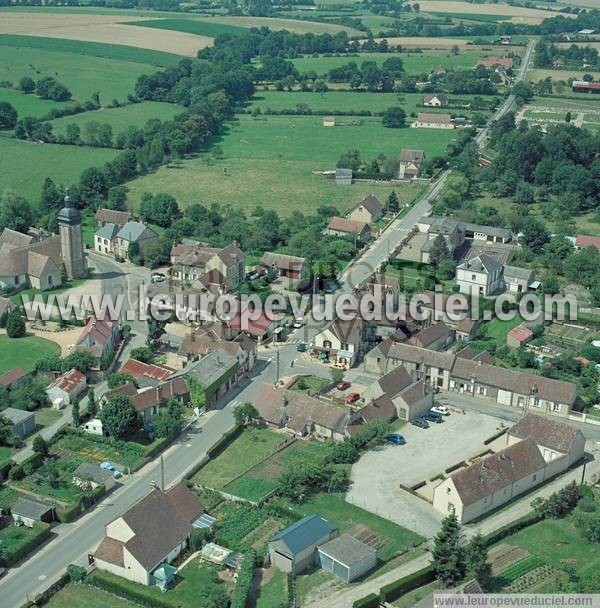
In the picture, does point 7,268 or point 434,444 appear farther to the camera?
point 7,268

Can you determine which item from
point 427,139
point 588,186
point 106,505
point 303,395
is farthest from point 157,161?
point 106,505

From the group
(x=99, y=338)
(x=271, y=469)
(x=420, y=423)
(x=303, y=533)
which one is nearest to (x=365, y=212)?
(x=99, y=338)

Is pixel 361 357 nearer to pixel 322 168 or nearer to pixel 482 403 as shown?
pixel 482 403

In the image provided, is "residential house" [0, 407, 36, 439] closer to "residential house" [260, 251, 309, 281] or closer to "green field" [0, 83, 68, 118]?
"residential house" [260, 251, 309, 281]

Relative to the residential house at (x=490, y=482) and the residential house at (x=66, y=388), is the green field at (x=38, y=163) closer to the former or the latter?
the residential house at (x=66, y=388)

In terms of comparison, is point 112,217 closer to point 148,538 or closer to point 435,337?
point 435,337

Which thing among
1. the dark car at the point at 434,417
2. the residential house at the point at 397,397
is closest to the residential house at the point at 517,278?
the residential house at the point at 397,397

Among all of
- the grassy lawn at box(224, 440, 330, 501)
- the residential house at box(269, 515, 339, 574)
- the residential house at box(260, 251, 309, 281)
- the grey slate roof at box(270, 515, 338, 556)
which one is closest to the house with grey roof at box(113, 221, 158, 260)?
the residential house at box(260, 251, 309, 281)
